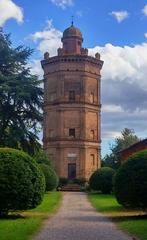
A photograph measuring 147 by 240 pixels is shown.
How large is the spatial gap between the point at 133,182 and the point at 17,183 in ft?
14.4

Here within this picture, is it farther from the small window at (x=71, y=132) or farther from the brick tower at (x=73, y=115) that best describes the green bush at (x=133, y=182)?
the small window at (x=71, y=132)

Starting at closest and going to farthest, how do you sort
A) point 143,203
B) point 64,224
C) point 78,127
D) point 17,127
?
point 64,224 → point 143,203 → point 17,127 → point 78,127

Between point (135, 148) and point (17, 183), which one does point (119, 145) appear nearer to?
point (135, 148)

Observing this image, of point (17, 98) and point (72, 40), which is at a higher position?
point (72, 40)

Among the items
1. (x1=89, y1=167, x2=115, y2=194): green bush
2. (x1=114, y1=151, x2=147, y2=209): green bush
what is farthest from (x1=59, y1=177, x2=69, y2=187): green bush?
(x1=114, y1=151, x2=147, y2=209): green bush

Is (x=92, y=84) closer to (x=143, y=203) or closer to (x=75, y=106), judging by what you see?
(x=75, y=106)

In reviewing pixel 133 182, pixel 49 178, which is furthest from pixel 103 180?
pixel 133 182

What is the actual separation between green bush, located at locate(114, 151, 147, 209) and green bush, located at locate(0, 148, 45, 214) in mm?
3191

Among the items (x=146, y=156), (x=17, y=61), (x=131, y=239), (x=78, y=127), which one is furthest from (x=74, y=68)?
(x=131, y=239)

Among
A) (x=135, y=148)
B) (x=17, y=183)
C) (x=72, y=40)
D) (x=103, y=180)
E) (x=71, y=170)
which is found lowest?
(x=17, y=183)

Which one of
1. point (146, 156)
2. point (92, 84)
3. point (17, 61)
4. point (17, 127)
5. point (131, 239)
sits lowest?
point (131, 239)

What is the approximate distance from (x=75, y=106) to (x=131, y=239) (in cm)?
5366

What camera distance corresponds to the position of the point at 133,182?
62.2 feet

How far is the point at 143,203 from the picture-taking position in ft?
62.5
